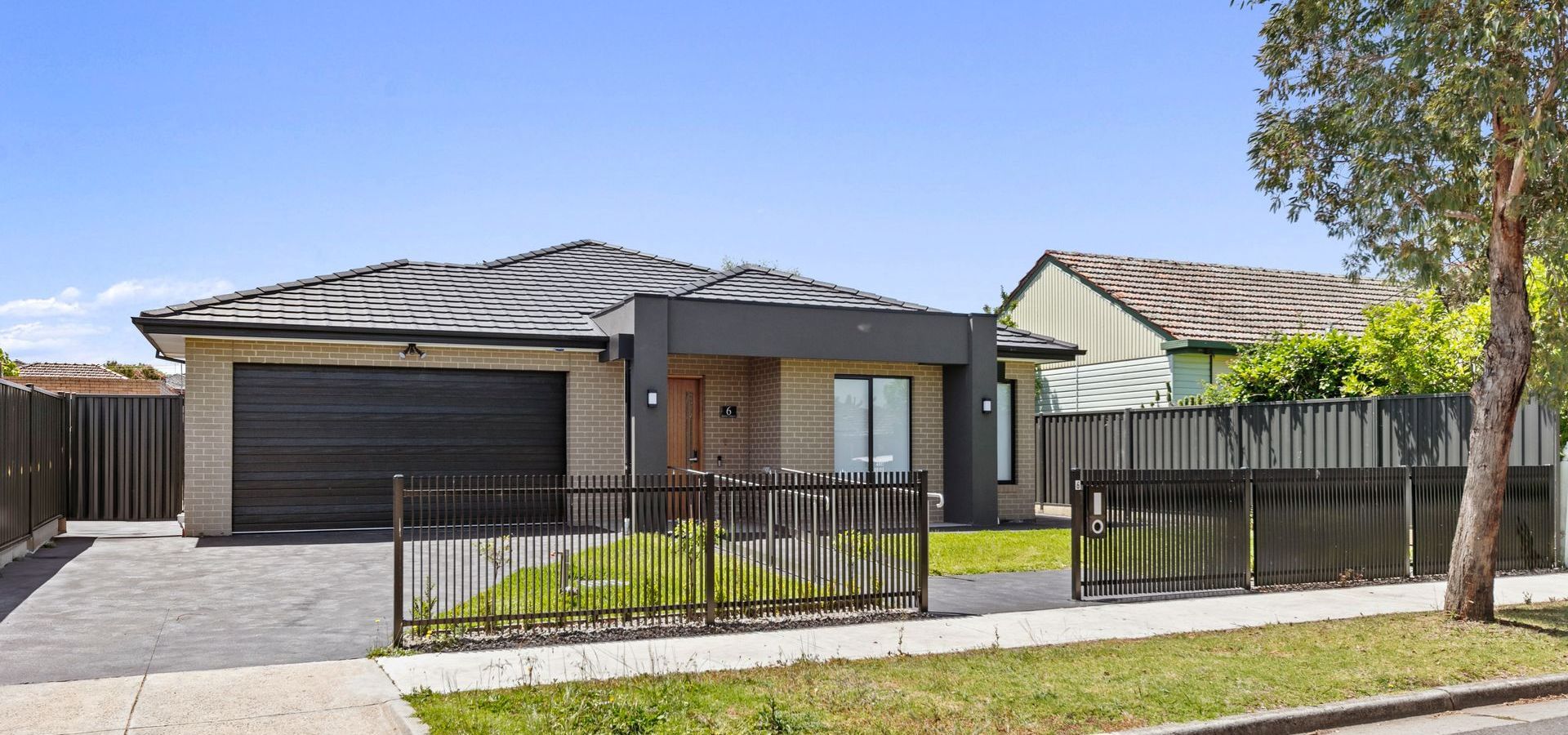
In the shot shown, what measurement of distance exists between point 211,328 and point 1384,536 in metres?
14.6

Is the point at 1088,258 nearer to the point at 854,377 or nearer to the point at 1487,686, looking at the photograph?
the point at 854,377

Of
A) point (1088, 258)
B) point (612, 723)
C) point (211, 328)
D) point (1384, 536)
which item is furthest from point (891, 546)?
point (1088, 258)

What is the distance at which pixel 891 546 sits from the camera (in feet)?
35.5

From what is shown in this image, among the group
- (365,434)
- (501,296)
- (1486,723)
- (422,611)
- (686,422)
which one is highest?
(501,296)

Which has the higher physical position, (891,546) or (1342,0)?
(1342,0)

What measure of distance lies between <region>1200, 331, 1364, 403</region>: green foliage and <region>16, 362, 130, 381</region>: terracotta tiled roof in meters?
49.0

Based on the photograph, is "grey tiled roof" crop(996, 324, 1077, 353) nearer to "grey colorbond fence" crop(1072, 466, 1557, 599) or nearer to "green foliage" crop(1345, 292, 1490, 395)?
"green foliage" crop(1345, 292, 1490, 395)

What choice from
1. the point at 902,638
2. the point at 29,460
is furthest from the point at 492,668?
the point at 29,460

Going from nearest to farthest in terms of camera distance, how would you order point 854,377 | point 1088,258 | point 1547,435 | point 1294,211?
point 1294,211
point 1547,435
point 854,377
point 1088,258

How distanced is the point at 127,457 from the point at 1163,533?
1572 centimetres

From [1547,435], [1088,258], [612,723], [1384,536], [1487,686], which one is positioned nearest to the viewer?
[612,723]

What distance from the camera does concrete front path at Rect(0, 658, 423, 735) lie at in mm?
6754

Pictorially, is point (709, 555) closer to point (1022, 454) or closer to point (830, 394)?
point (830, 394)

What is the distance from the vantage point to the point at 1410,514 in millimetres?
13484
